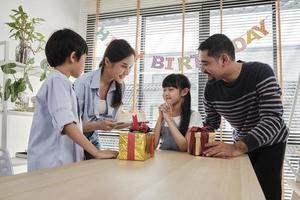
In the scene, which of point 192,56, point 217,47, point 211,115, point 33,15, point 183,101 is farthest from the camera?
point 192,56

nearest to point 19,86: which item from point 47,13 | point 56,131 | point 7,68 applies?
point 7,68

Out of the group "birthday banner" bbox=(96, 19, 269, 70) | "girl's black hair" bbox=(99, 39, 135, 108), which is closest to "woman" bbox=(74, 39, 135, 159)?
"girl's black hair" bbox=(99, 39, 135, 108)

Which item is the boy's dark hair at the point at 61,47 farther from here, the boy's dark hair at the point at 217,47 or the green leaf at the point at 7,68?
the green leaf at the point at 7,68

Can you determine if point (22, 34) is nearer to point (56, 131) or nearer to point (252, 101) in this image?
point (56, 131)

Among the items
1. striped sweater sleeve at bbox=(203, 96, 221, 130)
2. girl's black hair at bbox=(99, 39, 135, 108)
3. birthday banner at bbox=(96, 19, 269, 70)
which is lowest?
striped sweater sleeve at bbox=(203, 96, 221, 130)

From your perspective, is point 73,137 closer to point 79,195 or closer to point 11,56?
point 79,195

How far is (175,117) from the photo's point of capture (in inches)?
62.6

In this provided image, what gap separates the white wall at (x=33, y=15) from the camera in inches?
90.7

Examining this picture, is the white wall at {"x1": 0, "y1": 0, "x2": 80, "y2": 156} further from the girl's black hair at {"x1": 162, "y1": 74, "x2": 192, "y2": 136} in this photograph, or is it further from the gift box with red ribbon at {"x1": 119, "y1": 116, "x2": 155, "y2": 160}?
the gift box with red ribbon at {"x1": 119, "y1": 116, "x2": 155, "y2": 160}

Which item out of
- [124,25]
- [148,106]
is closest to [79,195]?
[148,106]

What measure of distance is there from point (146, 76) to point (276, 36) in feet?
4.20

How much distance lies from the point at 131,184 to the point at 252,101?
2.90 feet

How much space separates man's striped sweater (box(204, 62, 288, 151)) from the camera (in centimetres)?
116

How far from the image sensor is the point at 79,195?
0.47 metres
